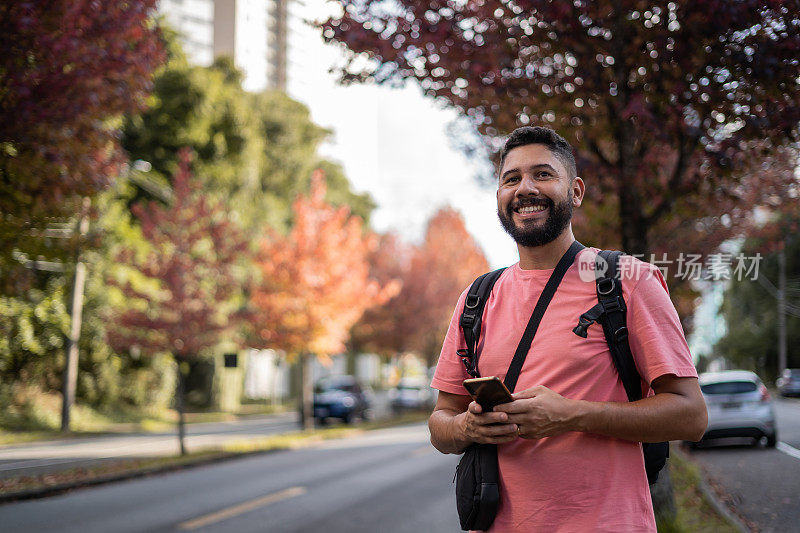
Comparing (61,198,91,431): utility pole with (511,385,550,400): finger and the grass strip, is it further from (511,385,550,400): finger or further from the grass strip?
(511,385,550,400): finger

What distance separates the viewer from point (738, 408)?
1329cm

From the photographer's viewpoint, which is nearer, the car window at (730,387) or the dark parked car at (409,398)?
the car window at (730,387)

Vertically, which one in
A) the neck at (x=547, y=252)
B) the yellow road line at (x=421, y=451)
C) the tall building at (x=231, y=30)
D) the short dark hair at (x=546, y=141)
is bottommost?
the yellow road line at (x=421, y=451)

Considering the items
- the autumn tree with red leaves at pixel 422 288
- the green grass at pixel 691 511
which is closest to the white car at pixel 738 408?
the green grass at pixel 691 511

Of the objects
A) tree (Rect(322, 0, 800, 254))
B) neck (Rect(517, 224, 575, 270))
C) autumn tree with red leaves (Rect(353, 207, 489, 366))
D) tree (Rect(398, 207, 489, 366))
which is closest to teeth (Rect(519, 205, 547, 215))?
neck (Rect(517, 224, 575, 270))

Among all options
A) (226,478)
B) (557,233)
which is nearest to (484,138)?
(557,233)

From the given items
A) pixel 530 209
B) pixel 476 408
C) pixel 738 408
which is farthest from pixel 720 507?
pixel 476 408

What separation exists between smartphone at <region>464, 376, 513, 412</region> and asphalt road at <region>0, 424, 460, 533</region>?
670 cm

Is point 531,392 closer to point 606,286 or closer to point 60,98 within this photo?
point 606,286

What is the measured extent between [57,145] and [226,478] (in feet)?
23.1

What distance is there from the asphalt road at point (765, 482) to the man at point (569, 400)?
11.7ft

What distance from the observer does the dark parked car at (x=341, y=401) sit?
26.6 meters

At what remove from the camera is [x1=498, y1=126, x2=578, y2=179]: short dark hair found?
2.46 metres

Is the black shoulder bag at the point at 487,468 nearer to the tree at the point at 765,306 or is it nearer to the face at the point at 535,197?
the face at the point at 535,197
